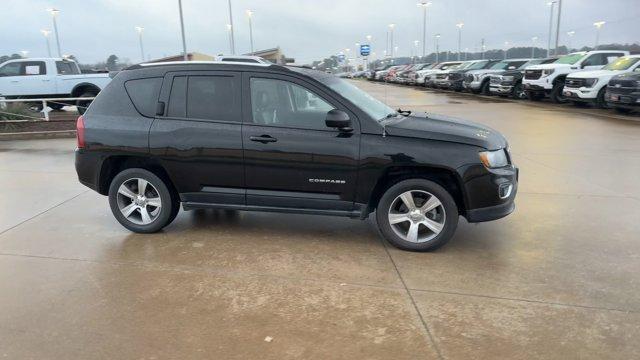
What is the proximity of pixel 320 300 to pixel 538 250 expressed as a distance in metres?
2.30

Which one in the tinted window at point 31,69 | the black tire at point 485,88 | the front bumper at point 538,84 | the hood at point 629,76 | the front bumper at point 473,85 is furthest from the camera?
the front bumper at point 473,85

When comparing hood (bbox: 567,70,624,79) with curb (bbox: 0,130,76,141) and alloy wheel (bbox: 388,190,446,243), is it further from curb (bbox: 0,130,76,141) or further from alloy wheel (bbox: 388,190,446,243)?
curb (bbox: 0,130,76,141)

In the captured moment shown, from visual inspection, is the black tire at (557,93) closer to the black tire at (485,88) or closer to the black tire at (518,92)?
the black tire at (518,92)

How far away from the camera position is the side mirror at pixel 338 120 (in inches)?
183

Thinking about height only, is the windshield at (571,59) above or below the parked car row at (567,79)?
above

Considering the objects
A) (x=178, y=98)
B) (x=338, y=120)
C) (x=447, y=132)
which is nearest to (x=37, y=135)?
Answer: (x=178, y=98)

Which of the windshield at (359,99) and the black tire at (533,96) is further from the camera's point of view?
the black tire at (533,96)

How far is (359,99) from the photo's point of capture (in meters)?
5.25

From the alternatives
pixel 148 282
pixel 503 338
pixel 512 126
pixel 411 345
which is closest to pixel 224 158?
pixel 148 282

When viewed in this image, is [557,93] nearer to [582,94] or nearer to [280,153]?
[582,94]

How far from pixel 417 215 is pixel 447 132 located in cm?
82

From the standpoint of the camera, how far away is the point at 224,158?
502 centimetres

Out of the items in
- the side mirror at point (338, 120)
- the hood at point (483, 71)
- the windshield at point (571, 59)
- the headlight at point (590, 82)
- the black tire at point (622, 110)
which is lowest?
the black tire at point (622, 110)

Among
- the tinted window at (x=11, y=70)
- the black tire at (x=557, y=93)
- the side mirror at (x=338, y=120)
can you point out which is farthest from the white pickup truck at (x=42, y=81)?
the black tire at (x=557, y=93)
